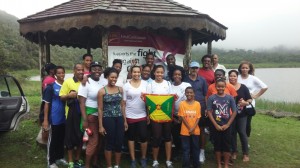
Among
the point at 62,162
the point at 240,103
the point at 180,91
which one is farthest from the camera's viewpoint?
the point at 240,103

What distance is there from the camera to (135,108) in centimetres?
521

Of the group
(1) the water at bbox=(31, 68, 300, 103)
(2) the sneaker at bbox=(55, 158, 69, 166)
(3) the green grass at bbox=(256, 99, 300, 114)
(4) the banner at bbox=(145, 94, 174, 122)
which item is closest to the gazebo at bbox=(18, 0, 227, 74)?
(4) the banner at bbox=(145, 94, 174, 122)

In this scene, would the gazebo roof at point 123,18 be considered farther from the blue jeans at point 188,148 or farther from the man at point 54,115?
the blue jeans at point 188,148

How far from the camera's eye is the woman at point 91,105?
4.89m

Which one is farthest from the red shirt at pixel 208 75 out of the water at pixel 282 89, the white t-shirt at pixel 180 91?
the water at pixel 282 89

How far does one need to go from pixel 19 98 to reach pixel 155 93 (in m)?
2.99

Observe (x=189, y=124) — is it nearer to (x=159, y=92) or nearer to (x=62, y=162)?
(x=159, y=92)

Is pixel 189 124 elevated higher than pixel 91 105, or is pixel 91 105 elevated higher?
pixel 91 105

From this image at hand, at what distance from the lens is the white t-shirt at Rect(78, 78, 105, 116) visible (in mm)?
4873

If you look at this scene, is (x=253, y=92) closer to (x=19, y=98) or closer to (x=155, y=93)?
(x=155, y=93)

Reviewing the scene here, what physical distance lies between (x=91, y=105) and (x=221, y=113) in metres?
2.28

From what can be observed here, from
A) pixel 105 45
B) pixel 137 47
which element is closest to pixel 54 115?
pixel 105 45

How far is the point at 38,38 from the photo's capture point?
308 inches

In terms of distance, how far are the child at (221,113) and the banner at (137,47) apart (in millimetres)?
1929
